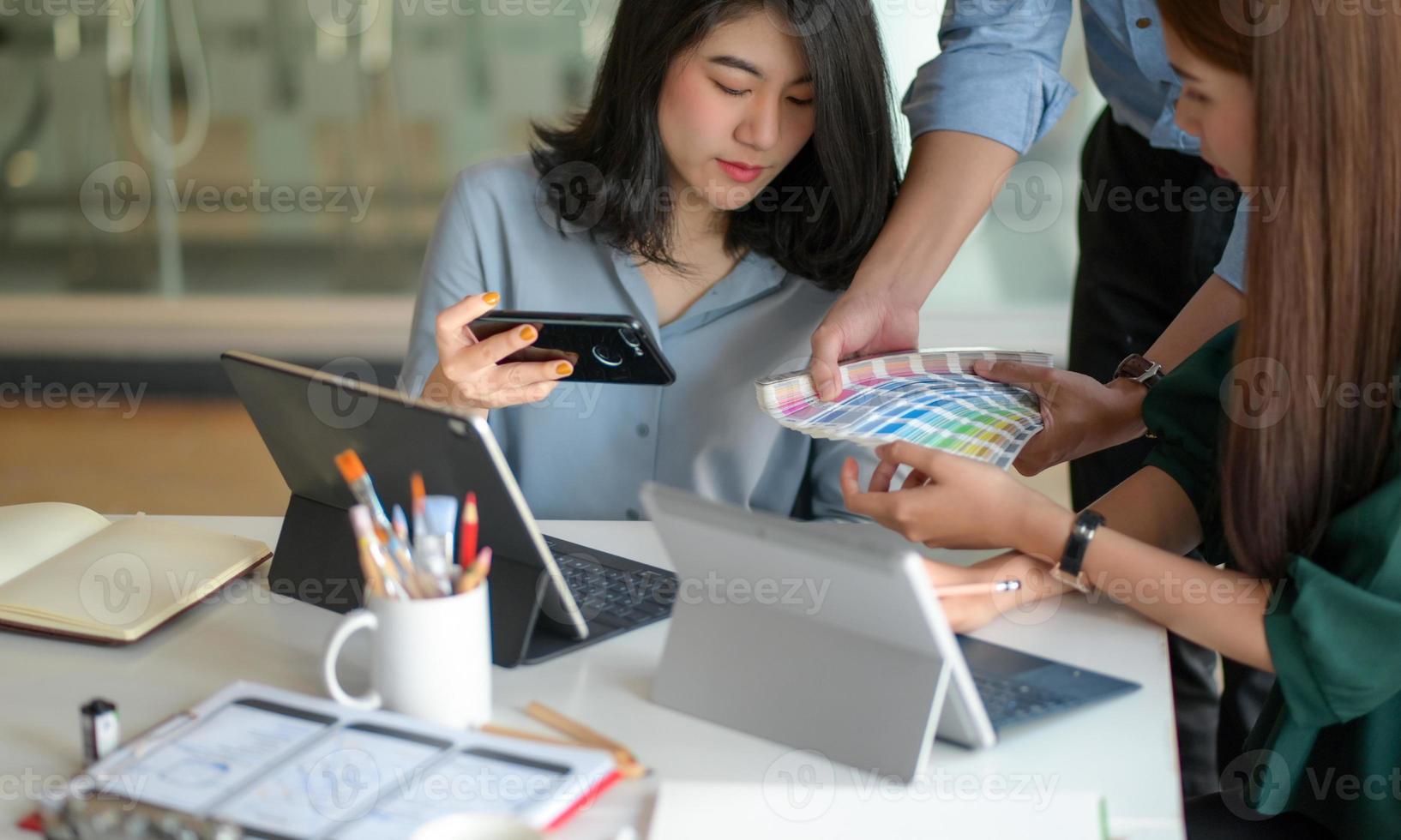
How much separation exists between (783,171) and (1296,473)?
0.81 metres

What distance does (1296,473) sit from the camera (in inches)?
43.9

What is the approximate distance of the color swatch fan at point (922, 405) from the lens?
1.31 meters

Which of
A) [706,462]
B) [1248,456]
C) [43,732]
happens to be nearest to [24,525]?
[43,732]

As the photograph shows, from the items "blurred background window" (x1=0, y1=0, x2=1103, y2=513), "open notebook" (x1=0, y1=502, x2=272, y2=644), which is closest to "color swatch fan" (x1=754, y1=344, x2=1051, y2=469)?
"open notebook" (x1=0, y1=502, x2=272, y2=644)

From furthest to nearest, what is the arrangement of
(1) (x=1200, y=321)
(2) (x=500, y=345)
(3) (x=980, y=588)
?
(1) (x=1200, y=321) < (2) (x=500, y=345) < (3) (x=980, y=588)

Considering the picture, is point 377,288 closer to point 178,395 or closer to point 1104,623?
point 178,395

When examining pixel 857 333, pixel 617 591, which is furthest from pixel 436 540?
pixel 857 333

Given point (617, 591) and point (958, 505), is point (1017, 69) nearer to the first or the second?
point (958, 505)

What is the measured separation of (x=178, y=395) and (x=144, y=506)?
976mm

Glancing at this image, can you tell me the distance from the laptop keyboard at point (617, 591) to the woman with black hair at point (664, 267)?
410 mm

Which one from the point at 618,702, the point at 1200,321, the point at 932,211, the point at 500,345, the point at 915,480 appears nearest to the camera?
the point at 618,702

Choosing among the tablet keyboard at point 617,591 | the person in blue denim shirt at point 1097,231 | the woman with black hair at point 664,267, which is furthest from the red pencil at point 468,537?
the woman with black hair at point 664,267

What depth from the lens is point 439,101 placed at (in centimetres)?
433

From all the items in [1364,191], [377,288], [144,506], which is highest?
[1364,191]
